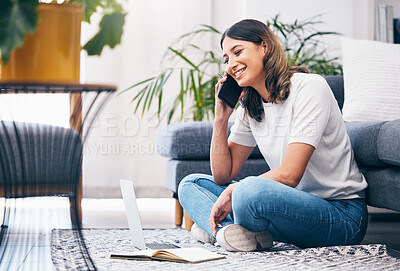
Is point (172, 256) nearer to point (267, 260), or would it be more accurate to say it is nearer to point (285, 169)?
point (267, 260)

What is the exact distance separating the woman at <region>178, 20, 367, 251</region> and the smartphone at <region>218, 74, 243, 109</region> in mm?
28

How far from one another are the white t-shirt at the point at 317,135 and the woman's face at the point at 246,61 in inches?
3.6

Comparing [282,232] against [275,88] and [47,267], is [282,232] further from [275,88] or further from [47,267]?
[47,267]

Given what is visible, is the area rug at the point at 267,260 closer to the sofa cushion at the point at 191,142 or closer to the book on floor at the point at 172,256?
the book on floor at the point at 172,256

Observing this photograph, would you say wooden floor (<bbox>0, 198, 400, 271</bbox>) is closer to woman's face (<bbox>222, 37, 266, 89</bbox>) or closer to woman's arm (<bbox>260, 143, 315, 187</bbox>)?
woman's arm (<bbox>260, 143, 315, 187</bbox>)

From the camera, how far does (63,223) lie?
238 cm

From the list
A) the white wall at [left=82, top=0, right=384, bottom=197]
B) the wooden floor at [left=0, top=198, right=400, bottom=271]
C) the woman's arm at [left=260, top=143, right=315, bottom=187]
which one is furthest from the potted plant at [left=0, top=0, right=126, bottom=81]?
the white wall at [left=82, top=0, right=384, bottom=197]

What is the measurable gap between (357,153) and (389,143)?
0.20 metres

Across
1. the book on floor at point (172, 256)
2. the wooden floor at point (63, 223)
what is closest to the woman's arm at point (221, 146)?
the book on floor at point (172, 256)

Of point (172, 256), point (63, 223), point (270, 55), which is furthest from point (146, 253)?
point (63, 223)

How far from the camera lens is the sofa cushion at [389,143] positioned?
1.47 meters

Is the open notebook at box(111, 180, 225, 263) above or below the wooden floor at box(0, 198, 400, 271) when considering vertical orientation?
above

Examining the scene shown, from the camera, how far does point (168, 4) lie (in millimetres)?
3516

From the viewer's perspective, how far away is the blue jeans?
1.41m
